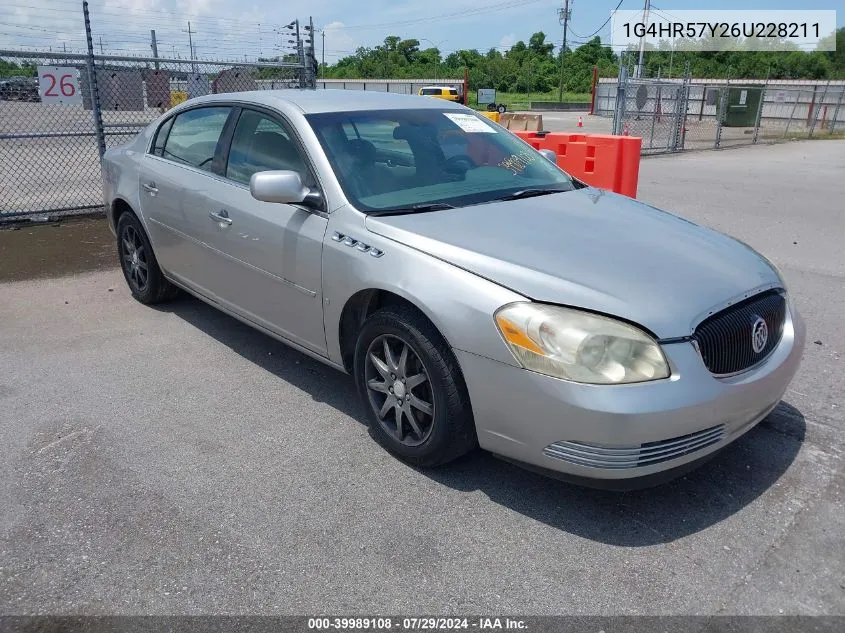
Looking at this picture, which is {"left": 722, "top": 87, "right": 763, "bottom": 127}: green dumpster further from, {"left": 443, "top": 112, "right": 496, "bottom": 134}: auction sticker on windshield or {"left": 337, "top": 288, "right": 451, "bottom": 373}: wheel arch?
{"left": 337, "top": 288, "right": 451, "bottom": 373}: wheel arch

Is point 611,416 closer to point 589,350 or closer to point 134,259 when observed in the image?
point 589,350

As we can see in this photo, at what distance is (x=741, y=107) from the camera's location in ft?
84.4

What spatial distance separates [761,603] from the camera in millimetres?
2518

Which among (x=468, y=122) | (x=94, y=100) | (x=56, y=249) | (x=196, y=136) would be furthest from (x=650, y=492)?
(x=94, y=100)

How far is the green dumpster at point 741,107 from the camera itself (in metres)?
25.0

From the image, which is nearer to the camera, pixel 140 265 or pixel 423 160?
pixel 423 160

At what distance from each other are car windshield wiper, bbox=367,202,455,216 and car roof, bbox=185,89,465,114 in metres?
0.91

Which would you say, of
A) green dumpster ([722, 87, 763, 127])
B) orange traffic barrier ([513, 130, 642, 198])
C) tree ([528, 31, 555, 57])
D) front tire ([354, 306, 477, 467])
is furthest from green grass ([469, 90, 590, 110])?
front tire ([354, 306, 477, 467])

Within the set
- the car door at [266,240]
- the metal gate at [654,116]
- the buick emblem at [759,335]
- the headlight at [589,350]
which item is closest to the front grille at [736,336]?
the buick emblem at [759,335]

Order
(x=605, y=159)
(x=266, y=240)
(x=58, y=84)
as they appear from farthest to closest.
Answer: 1. (x=605, y=159)
2. (x=58, y=84)
3. (x=266, y=240)

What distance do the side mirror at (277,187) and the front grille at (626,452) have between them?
175 centimetres

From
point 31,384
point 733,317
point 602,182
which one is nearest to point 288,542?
point 733,317

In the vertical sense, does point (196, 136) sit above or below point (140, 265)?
above

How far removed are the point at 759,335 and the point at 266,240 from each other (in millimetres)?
2477
